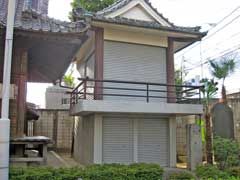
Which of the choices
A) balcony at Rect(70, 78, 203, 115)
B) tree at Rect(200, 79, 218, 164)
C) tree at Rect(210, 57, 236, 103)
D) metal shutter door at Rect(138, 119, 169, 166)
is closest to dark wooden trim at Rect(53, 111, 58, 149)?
balcony at Rect(70, 78, 203, 115)

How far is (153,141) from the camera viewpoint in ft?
37.2

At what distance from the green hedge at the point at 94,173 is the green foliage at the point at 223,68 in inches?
232

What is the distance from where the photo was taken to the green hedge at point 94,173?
20.5 feet

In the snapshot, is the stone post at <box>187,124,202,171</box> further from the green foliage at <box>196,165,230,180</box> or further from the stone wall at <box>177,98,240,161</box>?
the stone wall at <box>177,98,240,161</box>

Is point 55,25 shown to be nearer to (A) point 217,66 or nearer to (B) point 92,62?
(B) point 92,62

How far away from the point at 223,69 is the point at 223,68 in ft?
0.13

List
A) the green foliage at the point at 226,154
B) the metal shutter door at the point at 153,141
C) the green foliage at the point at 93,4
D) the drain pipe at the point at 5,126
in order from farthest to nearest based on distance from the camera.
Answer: the green foliage at the point at 93,4 < the metal shutter door at the point at 153,141 < the green foliage at the point at 226,154 < the drain pipe at the point at 5,126

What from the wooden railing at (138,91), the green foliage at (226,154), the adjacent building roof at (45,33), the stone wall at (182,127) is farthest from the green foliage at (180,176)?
the stone wall at (182,127)

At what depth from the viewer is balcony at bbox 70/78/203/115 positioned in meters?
9.59

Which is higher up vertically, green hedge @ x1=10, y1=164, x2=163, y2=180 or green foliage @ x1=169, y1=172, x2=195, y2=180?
green hedge @ x1=10, y1=164, x2=163, y2=180

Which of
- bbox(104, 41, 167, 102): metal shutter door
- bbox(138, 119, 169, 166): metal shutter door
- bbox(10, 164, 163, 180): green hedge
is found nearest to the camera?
bbox(10, 164, 163, 180): green hedge

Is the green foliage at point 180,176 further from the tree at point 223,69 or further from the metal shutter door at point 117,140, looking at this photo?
the tree at point 223,69

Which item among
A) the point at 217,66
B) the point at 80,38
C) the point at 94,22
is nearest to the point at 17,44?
the point at 80,38

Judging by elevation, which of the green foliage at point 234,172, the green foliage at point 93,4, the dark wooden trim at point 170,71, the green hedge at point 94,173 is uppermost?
the green foliage at point 93,4
